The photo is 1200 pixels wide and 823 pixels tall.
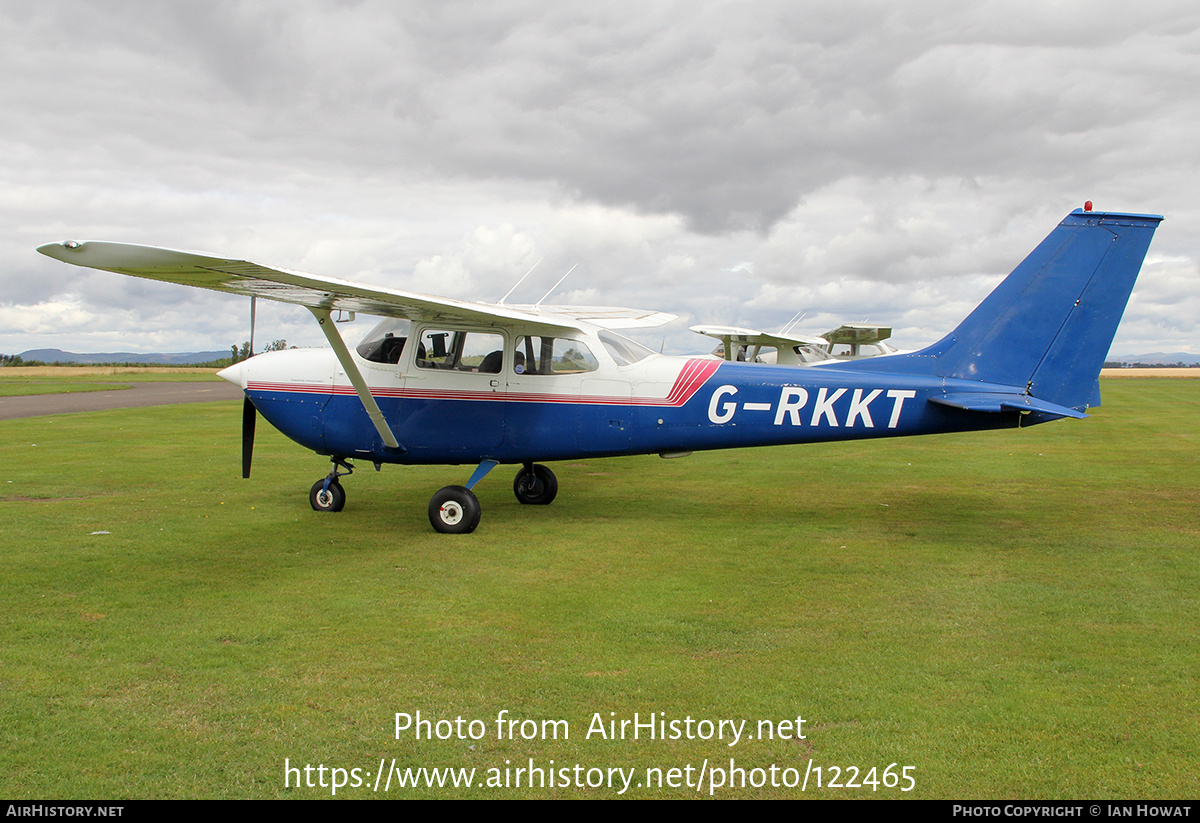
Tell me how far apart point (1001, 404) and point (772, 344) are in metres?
17.3

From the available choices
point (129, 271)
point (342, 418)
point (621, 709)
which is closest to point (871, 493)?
point (342, 418)

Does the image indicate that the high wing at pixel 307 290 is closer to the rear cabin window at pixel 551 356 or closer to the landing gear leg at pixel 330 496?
the rear cabin window at pixel 551 356

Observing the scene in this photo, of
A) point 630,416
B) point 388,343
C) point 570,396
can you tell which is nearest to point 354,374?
point 388,343

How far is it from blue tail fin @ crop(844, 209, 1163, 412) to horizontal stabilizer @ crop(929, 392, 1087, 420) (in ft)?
0.69

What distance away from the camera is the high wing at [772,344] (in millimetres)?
24812

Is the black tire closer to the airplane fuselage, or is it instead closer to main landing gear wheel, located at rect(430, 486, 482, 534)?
the airplane fuselage

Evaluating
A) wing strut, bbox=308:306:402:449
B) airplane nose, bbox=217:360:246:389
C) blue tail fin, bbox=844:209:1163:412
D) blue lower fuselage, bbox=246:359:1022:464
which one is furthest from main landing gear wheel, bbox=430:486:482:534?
blue tail fin, bbox=844:209:1163:412

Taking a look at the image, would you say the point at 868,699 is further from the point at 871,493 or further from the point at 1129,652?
the point at 871,493

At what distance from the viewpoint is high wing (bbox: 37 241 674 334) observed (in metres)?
5.52

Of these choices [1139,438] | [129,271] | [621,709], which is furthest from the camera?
[1139,438]

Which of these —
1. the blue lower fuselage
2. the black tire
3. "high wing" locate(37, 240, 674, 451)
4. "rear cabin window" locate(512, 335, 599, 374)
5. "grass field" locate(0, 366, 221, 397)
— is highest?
"high wing" locate(37, 240, 674, 451)

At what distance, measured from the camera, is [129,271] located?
588cm

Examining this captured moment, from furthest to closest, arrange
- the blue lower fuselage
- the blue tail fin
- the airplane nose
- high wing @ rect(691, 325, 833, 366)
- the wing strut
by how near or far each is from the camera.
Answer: high wing @ rect(691, 325, 833, 366)
the airplane nose
the blue lower fuselage
the blue tail fin
the wing strut

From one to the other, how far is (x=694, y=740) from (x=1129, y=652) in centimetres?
286
